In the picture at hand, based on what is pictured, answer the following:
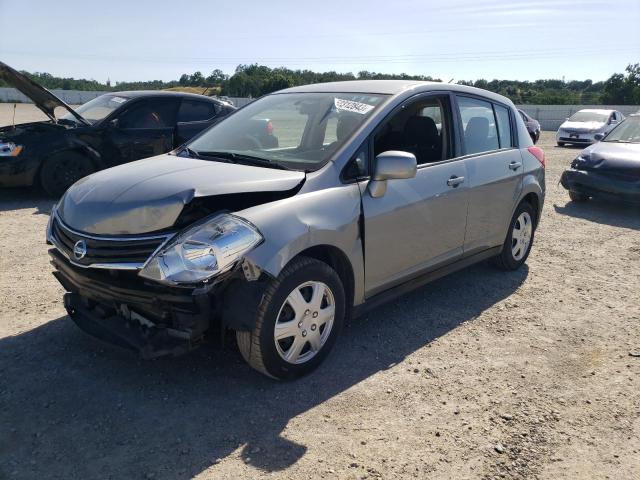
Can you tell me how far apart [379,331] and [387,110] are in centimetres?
164

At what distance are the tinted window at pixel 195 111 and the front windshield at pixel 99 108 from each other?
0.88 metres

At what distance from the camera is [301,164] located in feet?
11.7

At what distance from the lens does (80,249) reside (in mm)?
3119

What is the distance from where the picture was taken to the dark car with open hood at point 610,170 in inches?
333

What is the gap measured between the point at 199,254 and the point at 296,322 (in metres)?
0.75

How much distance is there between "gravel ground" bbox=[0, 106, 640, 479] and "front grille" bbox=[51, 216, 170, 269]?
772 mm

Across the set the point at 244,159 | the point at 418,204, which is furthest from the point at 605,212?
the point at 244,159

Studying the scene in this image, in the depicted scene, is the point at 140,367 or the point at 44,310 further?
the point at 44,310

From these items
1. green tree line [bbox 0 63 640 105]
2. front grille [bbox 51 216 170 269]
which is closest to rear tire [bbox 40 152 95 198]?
front grille [bbox 51 216 170 269]

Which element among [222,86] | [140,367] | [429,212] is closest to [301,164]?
[429,212]

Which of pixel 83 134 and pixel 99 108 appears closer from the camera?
pixel 83 134

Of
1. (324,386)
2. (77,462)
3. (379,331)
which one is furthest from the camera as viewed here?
(379,331)

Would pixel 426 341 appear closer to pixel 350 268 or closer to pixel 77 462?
pixel 350 268

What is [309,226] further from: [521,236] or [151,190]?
[521,236]
